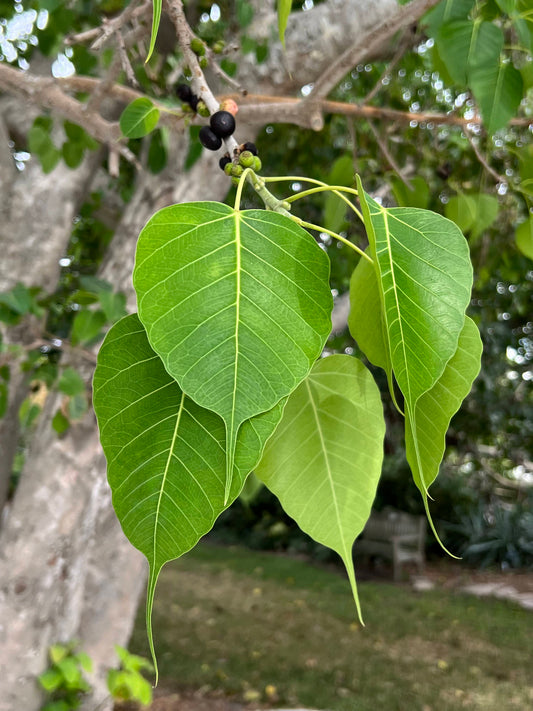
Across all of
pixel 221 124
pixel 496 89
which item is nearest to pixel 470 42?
pixel 496 89

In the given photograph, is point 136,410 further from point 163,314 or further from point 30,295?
point 30,295

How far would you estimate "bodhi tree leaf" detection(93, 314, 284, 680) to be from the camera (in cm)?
42

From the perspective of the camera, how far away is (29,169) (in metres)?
2.39

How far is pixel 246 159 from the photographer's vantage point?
1.65 feet

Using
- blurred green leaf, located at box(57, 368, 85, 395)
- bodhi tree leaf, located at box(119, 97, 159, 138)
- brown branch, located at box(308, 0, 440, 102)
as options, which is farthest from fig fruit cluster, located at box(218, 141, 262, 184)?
blurred green leaf, located at box(57, 368, 85, 395)

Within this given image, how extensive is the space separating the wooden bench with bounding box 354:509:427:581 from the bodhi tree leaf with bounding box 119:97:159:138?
18.9ft

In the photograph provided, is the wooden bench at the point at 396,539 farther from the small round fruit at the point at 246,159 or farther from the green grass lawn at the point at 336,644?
the small round fruit at the point at 246,159

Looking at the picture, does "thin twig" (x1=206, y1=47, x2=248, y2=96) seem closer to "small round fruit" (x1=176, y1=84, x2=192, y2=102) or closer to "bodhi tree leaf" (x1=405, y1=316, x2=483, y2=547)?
"small round fruit" (x1=176, y1=84, x2=192, y2=102)

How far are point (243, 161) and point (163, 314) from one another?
0.16 m

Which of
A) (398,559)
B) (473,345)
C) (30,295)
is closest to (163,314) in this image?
(473,345)

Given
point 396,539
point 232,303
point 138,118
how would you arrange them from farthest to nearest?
point 396,539
point 138,118
point 232,303

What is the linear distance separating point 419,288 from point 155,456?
0.21 metres

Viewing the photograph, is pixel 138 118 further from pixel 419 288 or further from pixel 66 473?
pixel 66 473

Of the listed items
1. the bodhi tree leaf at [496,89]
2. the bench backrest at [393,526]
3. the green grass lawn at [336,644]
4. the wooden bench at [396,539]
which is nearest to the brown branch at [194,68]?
the bodhi tree leaf at [496,89]
